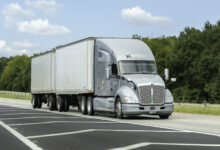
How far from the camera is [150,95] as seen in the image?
74.9ft

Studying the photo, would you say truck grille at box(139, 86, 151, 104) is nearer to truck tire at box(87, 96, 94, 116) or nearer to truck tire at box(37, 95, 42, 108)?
truck tire at box(87, 96, 94, 116)

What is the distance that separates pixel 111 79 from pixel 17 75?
15113 centimetres

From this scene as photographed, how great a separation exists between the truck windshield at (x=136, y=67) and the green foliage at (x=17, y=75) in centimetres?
13196

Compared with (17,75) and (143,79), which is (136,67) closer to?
(143,79)

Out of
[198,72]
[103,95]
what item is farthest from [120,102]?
[198,72]

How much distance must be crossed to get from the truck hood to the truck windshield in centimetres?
43

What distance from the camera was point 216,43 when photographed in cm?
7988

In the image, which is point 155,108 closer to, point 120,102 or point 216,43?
point 120,102

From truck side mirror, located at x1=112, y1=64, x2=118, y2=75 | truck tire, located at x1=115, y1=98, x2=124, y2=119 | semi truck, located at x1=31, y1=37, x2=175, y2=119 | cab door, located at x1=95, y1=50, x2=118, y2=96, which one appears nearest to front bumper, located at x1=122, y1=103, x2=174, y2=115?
semi truck, located at x1=31, y1=37, x2=175, y2=119

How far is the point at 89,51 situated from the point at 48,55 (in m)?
10.1

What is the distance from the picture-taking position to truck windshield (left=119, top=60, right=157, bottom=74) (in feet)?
79.3

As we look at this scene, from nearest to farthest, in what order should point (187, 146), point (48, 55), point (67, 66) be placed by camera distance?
point (187, 146), point (67, 66), point (48, 55)

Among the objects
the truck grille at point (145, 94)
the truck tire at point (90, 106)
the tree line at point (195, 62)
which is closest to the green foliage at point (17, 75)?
the tree line at point (195, 62)

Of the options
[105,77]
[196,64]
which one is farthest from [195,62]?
[105,77]
